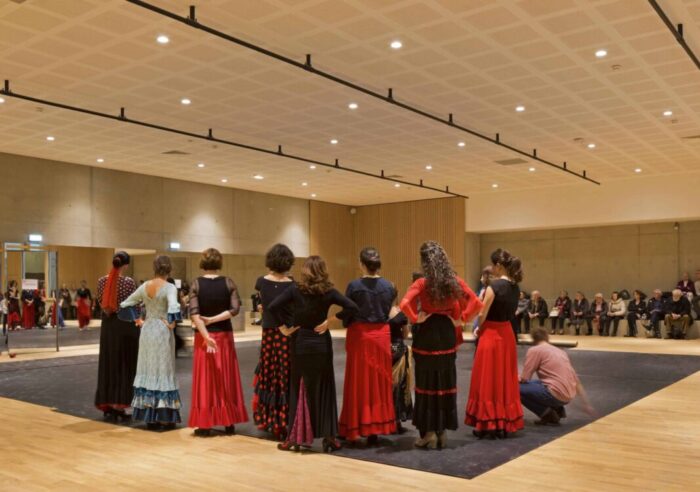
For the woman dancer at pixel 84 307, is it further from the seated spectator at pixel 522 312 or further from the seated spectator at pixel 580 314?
the seated spectator at pixel 580 314

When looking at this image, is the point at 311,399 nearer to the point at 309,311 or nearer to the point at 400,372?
the point at 309,311

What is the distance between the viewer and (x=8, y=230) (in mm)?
13406

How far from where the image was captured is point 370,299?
5.03 m

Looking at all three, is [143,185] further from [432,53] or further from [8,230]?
[432,53]

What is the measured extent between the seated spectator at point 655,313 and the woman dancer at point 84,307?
509 inches

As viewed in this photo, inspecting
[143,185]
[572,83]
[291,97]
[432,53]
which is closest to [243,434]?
[432,53]

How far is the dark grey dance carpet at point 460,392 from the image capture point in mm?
4715

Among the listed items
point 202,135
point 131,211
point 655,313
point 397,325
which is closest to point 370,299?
point 397,325

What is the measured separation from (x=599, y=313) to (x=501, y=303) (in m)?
12.8

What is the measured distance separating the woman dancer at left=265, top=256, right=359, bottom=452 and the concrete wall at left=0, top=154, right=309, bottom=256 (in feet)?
34.9

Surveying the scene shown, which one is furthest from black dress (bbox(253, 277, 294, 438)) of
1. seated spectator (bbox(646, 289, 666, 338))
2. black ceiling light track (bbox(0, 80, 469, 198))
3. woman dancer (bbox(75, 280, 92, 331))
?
seated spectator (bbox(646, 289, 666, 338))

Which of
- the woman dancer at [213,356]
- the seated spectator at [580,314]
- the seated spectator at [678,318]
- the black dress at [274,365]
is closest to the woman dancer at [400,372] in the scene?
the black dress at [274,365]

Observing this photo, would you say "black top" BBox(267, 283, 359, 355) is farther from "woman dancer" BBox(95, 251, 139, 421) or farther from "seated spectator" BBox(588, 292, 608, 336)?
"seated spectator" BBox(588, 292, 608, 336)

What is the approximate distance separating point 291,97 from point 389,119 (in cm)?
196
